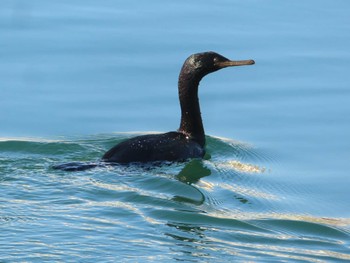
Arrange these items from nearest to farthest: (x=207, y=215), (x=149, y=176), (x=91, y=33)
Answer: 1. (x=207, y=215)
2. (x=149, y=176)
3. (x=91, y=33)

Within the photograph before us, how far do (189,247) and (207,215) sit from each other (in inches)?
44.0

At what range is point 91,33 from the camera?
683 inches

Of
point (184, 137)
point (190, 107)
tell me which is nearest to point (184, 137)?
point (184, 137)

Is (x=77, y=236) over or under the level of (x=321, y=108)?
under

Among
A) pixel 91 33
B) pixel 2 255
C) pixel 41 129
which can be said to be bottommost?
pixel 2 255

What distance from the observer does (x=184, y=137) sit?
1435 centimetres

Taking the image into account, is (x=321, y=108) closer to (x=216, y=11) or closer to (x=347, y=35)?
(x=347, y=35)

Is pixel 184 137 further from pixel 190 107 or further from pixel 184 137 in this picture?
pixel 190 107

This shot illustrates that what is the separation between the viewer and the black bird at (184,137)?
13352 millimetres

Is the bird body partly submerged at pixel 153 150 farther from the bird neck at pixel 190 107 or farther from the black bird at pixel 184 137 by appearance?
the bird neck at pixel 190 107

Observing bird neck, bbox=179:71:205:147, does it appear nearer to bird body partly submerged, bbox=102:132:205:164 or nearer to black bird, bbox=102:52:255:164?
black bird, bbox=102:52:255:164

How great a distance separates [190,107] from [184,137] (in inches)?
19.7

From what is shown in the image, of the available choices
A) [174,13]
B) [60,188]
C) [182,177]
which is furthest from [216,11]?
[60,188]

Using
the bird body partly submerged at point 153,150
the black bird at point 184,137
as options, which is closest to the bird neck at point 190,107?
the black bird at point 184,137
